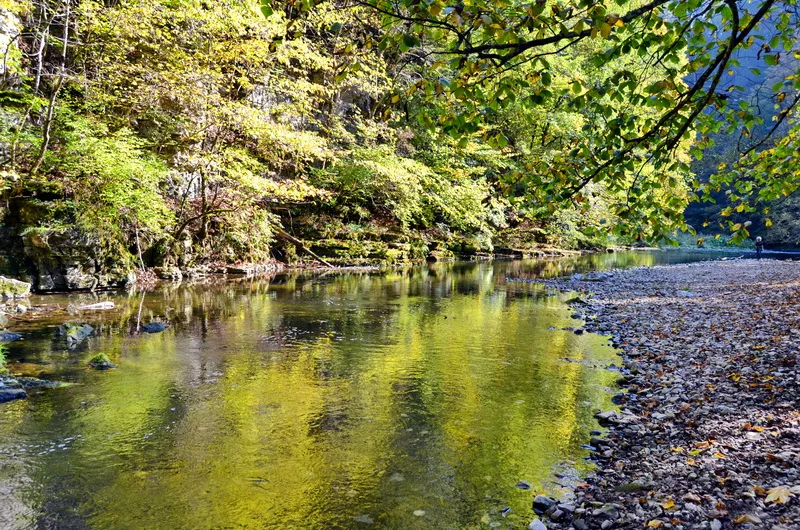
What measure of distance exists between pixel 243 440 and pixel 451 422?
2.28 metres

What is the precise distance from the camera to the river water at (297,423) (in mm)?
4305

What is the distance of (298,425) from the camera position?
5953 millimetres

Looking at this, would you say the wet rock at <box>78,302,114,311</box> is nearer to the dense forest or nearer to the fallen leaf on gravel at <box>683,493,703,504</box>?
the dense forest

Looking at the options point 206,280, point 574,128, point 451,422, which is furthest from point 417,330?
point 574,128

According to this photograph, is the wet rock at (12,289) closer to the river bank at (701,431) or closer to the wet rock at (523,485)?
the wet rock at (523,485)

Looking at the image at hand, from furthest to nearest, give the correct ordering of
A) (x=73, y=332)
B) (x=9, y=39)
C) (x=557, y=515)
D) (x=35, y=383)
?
(x=9, y=39) < (x=73, y=332) < (x=35, y=383) < (x=557, y=515)

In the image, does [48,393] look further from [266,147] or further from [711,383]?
[266,147]

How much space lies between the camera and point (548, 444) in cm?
545

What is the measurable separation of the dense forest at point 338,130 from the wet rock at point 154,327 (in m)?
6.56

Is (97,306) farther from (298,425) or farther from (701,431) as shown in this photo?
(701,431)

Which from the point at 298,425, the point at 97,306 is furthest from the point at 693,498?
A: the point at 97,306

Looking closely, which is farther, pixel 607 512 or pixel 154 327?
pixel 154 327

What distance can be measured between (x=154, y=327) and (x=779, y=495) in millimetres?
10406

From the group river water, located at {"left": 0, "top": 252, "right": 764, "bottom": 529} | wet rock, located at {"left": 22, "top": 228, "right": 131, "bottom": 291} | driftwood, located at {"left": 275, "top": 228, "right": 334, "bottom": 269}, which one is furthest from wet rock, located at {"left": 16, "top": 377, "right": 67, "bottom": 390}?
driftwood, located at {"left": 275, "top": 228, "right": 334, "bottom": 269}
